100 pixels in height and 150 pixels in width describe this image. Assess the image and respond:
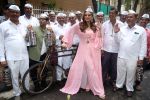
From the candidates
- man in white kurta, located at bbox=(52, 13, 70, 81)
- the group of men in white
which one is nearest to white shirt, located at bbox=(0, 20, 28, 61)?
the group of men in white

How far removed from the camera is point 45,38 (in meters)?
7.34

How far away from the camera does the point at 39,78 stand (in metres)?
7.37

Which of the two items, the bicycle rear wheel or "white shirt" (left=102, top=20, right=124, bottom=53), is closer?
the bicycle rear wheel

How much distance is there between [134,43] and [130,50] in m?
0.21

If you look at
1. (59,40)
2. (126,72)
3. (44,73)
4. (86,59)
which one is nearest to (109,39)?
(86,59)

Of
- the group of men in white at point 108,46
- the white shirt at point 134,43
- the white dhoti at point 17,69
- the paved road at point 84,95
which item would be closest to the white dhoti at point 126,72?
the group of men in white at point 108,46

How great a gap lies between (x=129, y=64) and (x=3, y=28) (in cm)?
331

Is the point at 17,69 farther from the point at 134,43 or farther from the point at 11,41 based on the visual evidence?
the point at 134,43

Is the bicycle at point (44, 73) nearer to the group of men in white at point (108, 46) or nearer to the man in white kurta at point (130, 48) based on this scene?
the group of men in white at point (108, 46)

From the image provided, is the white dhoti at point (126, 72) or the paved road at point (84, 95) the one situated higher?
the white dhoti at point (126, 72)

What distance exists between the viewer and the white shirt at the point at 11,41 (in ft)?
20.9

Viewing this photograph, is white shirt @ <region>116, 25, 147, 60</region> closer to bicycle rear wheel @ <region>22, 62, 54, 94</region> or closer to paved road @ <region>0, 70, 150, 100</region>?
paved road @ <region>0, 70, 150, 100</region>

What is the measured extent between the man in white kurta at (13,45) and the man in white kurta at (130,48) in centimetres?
254

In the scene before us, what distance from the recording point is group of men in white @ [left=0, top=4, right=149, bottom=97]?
6.48 m
